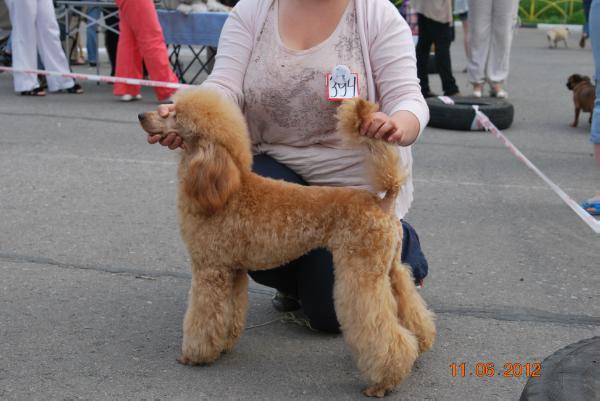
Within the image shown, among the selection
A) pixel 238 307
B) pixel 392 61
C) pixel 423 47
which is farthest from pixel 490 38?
pixel 238 307

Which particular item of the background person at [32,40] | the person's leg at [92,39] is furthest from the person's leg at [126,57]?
the person's leg at [92,39]

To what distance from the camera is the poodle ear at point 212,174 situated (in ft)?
9.16

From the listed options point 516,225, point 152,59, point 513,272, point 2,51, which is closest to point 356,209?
point 513,272

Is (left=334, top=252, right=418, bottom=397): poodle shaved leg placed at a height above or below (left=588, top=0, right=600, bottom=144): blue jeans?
below

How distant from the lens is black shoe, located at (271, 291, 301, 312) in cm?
376

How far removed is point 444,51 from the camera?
9.45 m

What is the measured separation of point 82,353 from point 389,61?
170 cm

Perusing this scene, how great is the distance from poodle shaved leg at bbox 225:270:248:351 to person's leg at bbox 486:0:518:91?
6.84 meters

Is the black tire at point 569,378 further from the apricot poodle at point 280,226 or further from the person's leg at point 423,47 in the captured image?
the person's leg at point 423,47

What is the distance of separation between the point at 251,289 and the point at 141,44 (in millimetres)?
5683

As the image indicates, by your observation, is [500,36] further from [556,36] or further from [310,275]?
[556,36]

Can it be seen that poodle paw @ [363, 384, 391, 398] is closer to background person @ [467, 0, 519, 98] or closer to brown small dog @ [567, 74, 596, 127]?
brown small dog @ [567, 74, 596, 127]

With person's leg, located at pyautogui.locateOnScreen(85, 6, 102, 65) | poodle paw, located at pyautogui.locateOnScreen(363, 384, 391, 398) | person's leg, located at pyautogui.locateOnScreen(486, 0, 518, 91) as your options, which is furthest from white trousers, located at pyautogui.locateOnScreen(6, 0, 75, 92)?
poodle paw, located at pyautogui.locateOnScreen(363, 384, 391, 398)

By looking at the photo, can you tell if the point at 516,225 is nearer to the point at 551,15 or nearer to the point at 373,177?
the point at 373,177
